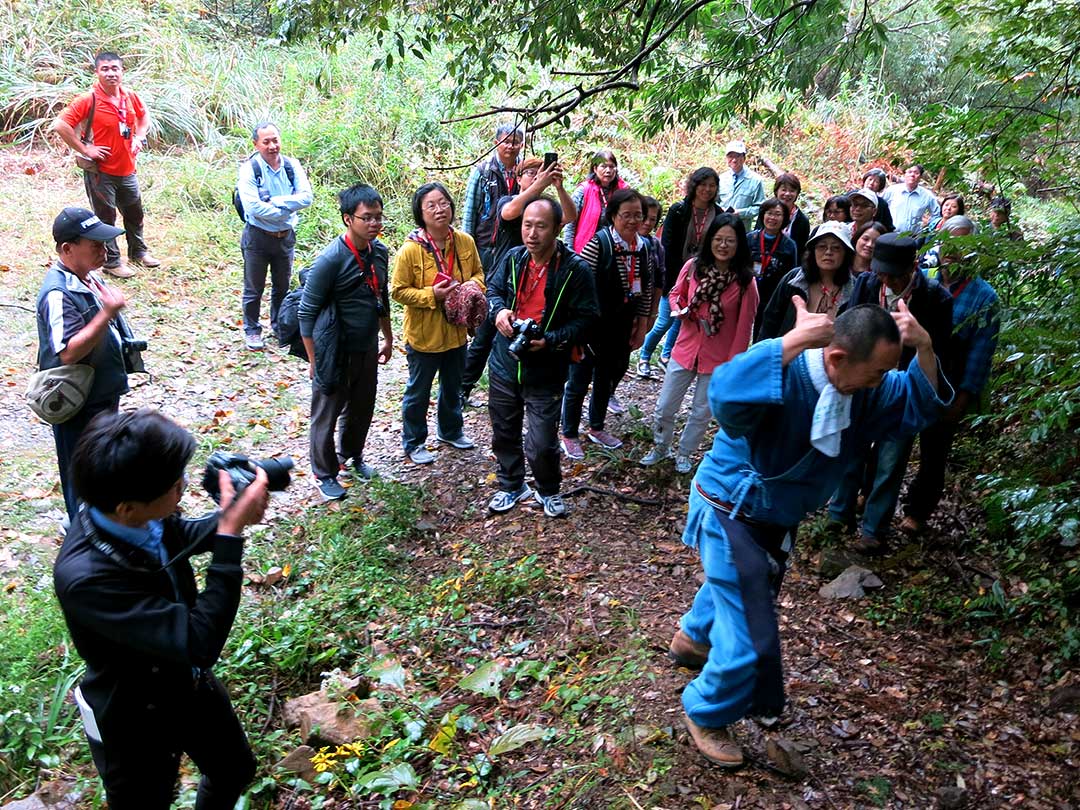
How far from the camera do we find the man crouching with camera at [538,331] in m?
5.23

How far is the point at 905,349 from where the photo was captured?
4.98 m

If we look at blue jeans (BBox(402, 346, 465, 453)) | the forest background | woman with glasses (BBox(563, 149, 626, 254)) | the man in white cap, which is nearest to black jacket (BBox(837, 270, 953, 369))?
the forest background

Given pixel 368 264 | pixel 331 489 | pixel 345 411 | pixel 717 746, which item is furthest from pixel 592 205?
pixel 717 746

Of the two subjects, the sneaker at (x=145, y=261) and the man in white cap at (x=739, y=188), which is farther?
the sneaker at (x=145, y=261)

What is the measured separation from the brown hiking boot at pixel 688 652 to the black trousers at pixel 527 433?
6.25ft

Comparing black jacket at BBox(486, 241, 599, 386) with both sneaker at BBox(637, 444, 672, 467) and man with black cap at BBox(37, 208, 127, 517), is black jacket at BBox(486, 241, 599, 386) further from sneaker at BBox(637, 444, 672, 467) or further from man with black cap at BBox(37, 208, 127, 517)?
man with black cap at BBox(37, 208, 127, 517)

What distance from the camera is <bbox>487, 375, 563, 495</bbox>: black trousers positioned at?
5.41 metres

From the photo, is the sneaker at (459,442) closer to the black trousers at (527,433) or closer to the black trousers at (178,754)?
the black trousers at (527,433)

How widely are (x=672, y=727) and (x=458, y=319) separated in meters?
3.47

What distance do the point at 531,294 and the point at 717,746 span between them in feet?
10.4

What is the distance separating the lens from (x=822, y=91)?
18516mm

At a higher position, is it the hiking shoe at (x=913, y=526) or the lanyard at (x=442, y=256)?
the lanyard at (x=442, y=256)

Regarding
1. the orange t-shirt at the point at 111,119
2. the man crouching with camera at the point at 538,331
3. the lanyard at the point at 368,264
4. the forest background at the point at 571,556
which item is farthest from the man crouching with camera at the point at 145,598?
the orange t-shirt at the point at 111,119

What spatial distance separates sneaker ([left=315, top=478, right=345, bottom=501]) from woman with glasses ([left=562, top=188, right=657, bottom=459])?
1901mm
